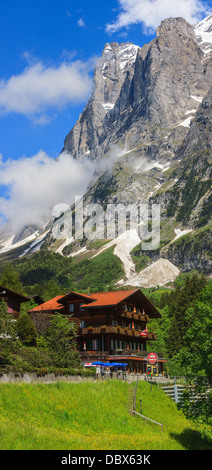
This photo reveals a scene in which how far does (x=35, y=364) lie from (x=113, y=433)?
13777mm

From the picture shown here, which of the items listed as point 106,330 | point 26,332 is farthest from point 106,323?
point 26,332

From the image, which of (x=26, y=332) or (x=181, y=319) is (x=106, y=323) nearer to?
(x=26, y=332)

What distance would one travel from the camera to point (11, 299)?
76938 millimetres

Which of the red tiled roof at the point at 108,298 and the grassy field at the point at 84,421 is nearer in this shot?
the grassy field at the point at 84,421

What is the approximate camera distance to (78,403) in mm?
38438

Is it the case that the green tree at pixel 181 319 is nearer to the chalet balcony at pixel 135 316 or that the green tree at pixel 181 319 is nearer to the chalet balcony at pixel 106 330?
the chalet balcony at pixel 135 316

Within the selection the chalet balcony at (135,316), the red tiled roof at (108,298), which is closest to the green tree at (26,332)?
the red tiled roof at (108,298)

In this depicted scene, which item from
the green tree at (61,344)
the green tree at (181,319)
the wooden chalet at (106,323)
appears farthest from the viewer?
the green tree at (181,319)

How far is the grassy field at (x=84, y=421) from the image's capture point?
91.7 feet

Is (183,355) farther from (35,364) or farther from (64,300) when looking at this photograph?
(64,300)

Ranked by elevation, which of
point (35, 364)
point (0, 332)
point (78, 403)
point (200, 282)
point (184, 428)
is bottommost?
point (184, 428)

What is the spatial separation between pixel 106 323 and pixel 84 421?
123ft

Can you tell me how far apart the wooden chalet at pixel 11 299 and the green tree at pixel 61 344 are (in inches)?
360
